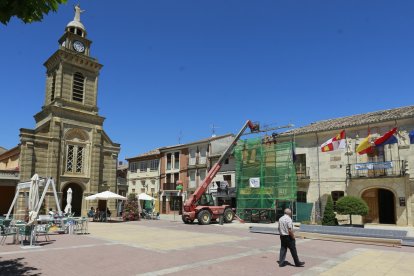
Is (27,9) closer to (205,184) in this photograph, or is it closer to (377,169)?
(205,184)

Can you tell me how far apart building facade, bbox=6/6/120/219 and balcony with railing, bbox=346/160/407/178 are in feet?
69.3

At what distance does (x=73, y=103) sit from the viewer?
100ft

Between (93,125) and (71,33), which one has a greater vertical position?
(71,33)

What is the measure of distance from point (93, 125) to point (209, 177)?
12.8 meters

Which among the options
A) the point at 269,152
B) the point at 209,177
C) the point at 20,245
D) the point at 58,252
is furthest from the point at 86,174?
the point at 58,252

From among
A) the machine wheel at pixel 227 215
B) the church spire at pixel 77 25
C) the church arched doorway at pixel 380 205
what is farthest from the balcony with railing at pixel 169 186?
the church arched doorway at pixel 380 205

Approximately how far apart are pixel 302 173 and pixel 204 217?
9.04m

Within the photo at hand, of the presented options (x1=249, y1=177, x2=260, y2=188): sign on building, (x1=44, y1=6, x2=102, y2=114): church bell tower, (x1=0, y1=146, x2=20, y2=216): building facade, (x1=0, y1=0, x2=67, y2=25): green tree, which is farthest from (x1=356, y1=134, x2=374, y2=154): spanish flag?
(x1=0, y1=146, x2=20, y2=216): building facade

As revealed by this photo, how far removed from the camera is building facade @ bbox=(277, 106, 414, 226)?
22.6m

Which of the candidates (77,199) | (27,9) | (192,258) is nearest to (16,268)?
(192,258)

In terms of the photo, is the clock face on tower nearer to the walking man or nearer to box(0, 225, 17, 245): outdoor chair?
box(0, 225, 17, 245): outdoor chair

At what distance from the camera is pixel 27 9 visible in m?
4.86

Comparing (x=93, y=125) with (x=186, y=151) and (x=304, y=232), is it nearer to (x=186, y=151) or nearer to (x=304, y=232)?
(x=186, y=151)

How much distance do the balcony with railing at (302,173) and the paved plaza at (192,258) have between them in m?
13.7
